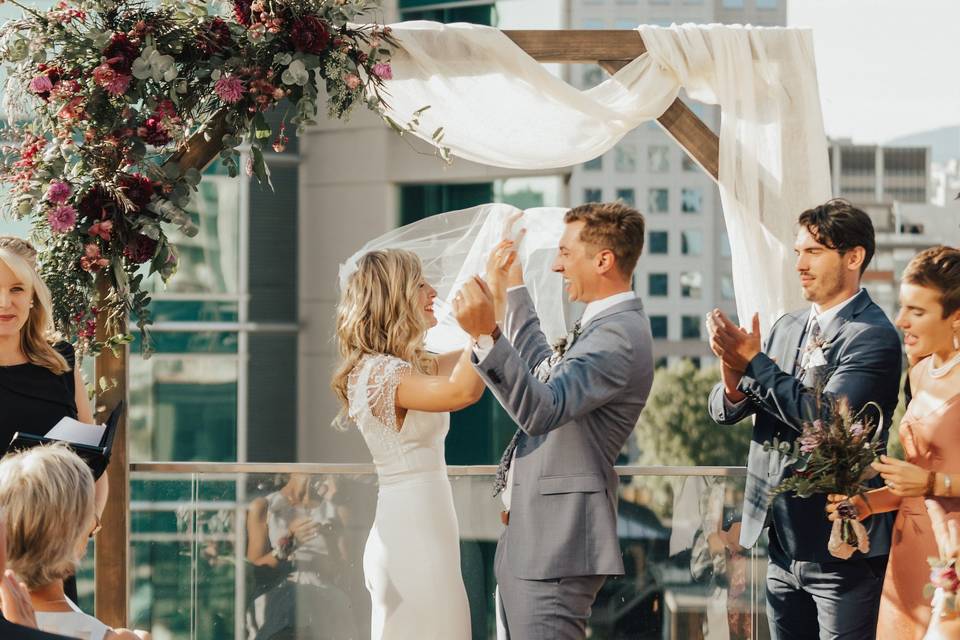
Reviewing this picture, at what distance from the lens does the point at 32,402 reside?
12.0 feet

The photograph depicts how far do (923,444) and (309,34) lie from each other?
233 cm

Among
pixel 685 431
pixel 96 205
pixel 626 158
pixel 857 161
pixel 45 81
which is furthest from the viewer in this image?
pixel 857 161

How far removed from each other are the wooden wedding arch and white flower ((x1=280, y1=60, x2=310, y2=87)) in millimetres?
561

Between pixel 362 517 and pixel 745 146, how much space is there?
6.80 feet

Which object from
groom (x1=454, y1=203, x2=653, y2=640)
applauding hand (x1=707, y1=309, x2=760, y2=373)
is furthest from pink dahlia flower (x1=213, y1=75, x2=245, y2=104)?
applauding hand (x1=707, y1=309, x2=760, y2=373)

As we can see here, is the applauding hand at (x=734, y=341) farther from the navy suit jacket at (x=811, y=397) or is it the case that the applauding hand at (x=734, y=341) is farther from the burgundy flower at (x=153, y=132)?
the burgundy flower at (x=153, y=132)

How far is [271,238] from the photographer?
2716cm

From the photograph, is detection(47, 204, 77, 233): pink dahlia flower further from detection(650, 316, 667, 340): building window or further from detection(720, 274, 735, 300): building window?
detection(720, 274, 735, 300): building window

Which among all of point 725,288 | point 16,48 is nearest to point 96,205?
point 16,48

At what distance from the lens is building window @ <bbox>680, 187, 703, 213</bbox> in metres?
99.2

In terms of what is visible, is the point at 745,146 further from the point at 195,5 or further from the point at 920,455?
the point at 195,5

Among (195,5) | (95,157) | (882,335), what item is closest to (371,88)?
(195,5)

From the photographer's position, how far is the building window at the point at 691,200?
325 ft

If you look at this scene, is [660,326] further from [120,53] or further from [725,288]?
[120,53]
